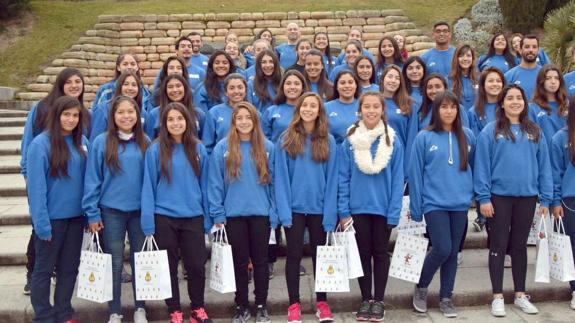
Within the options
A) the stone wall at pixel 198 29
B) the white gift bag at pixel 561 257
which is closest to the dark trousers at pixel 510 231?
the white gift bag at pixel 561 257

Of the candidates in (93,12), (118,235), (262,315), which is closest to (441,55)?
(262,315)

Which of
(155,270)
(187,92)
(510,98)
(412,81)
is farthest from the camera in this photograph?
(412,81)

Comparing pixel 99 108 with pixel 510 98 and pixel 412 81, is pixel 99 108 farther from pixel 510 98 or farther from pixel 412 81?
pixel 510 98

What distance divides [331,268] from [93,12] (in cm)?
1501

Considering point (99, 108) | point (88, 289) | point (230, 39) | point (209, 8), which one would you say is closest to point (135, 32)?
point (209, 8)

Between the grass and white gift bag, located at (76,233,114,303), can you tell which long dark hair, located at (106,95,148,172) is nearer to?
white gift bag, located at (76,233,114,303)

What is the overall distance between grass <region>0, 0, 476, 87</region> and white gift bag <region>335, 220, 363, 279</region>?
11.0 meters

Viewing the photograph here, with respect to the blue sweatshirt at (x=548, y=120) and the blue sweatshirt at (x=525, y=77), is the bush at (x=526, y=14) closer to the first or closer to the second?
the blue sweatshirt at (x=525, y=77)

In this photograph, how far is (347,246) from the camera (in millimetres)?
4746

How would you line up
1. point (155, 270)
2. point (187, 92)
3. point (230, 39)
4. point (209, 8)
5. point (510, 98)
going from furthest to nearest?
point (209, 8)
point (230, 39)
point (187, 92)
point (510, 98)
point (155, 270)

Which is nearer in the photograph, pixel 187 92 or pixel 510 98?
pixel 510 98

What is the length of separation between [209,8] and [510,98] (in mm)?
13637

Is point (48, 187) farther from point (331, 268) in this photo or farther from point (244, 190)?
point (331, 268)

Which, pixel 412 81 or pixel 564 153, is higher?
pixel 412 81
